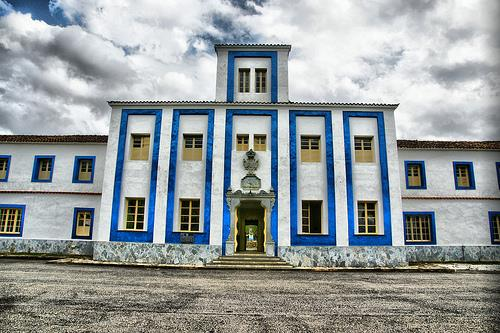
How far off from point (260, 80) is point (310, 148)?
519cm

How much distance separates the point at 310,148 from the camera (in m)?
17.2

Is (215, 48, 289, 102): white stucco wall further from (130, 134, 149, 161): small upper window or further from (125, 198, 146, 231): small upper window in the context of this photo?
(125, 198, 146, 231): small upper window

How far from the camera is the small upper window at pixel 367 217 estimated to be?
1636 cm

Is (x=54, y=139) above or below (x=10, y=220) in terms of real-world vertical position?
above

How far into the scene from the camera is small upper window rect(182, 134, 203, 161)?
17.2 meters

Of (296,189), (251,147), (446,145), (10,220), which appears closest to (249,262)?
(296,189)

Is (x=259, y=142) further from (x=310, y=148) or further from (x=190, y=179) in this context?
(x=190, y=179)

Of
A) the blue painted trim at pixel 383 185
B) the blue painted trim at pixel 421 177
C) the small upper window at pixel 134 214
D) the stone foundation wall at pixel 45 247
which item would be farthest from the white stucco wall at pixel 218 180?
the blue painted trim at pixel 421 177

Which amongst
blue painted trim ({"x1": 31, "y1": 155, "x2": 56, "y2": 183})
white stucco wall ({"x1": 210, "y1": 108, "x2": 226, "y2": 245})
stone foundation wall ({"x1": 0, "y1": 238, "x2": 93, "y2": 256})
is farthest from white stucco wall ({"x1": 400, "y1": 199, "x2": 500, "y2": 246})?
blue painted trim ({"x1": 31, "y1": 155, "x2": 56, "y2": 183})

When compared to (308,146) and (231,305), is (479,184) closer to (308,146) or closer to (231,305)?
(308,146)

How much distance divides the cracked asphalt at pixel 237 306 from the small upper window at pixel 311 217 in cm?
584

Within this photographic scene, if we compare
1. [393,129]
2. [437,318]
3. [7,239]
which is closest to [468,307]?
[437,318]

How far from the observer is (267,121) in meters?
17.5

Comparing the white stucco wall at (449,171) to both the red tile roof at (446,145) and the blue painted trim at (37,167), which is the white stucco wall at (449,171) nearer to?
the red tile roof at (446,145)
